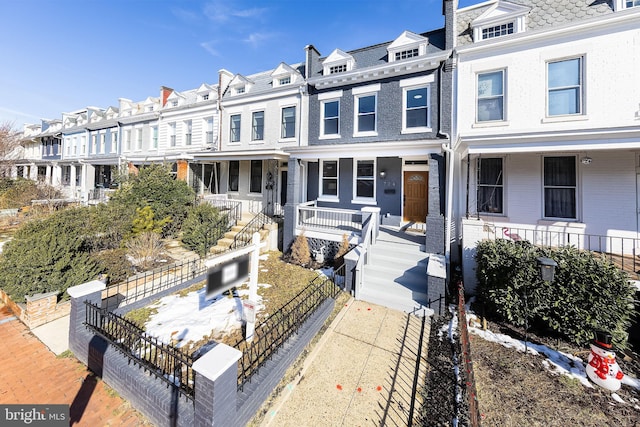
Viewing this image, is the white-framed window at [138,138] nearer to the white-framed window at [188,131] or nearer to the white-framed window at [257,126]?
the white-framed window at [188,131]

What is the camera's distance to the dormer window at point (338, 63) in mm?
11898

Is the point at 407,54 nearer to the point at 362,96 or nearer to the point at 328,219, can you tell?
the point at 362,96

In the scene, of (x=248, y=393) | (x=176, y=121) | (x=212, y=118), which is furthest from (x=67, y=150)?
(x=248, y=393)

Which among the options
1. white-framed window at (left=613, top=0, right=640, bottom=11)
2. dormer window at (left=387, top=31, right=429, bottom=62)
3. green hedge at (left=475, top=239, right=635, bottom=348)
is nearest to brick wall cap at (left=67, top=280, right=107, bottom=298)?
green hedge at (left=475, top=239, right=635, bottom=348)

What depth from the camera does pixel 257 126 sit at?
1473 cm

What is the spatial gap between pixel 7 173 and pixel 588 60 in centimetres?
3939

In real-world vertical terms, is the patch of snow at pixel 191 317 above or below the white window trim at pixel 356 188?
below


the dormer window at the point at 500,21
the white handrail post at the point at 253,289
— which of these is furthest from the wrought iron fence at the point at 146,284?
the dormer window at the point at 500,21

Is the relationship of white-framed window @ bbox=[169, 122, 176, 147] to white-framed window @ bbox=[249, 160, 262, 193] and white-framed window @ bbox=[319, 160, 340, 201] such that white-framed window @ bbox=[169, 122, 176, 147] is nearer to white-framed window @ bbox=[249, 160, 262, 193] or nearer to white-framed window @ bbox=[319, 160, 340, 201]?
white-framed window @ bbox=[249, 160, 262, 193]

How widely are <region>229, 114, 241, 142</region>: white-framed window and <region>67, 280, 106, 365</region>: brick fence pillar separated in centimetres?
1206

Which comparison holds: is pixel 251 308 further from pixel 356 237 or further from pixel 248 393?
pixel 356 237

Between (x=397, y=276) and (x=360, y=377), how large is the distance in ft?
12.2

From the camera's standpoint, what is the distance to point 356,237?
8883 mm

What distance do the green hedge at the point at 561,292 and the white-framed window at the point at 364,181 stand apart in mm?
5970
